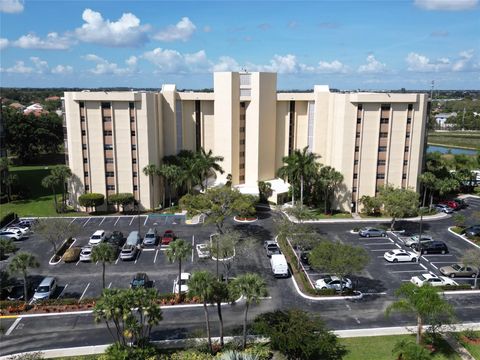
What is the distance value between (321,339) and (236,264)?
19.2 meters

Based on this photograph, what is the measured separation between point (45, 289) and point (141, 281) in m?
9.39

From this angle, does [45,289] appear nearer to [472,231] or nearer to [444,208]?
[472,231]

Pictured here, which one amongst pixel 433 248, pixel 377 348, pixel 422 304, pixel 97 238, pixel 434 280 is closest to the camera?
pixel 422 304

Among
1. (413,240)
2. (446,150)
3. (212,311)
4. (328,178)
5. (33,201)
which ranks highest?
(328,178)

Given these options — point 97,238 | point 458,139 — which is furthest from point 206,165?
point 458,139

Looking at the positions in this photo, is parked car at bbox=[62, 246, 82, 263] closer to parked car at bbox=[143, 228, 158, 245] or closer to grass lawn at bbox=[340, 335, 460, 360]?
parked car at bbox=[143, 228, 158, 245]

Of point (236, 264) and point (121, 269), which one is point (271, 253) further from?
point (121, 269)

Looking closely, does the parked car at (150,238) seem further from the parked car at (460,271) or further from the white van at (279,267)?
the parked car at (460,271)

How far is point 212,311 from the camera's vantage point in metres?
39.6

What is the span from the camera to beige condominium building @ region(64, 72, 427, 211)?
65438 mm

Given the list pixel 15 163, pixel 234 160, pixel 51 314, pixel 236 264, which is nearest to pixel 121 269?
pixel 51 314

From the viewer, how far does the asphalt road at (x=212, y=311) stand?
3591 centimetres

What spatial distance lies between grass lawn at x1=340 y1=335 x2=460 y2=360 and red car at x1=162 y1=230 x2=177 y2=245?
2751cm

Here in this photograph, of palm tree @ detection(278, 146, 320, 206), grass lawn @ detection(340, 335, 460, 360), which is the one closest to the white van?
grass lawn @ detection(340, 335, 460, 360)
